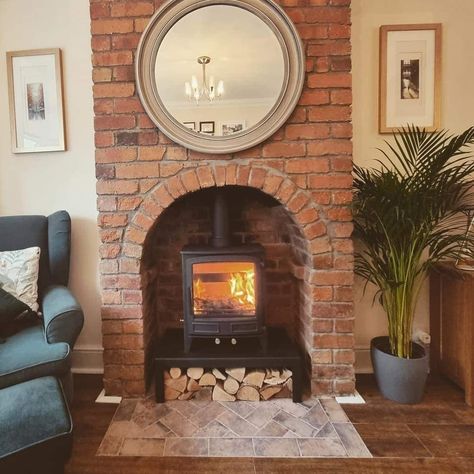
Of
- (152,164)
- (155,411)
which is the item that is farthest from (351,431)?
(152,164)

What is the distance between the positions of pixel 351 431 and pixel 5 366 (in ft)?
5.14

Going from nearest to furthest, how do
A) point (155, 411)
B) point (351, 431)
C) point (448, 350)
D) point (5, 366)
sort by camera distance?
1. point (5, 366)
2. point (351, 431)
3. point (155, 411)
4. point (448, 350)

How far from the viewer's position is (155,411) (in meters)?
1.73

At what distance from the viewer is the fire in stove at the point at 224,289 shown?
186 cm

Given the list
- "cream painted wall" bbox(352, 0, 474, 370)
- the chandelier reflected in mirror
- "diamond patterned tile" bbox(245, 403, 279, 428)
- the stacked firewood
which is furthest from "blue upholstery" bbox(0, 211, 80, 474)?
"cream painted wall" bbox(352, 0, 474, 370)

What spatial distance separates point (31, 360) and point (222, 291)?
0.95 m

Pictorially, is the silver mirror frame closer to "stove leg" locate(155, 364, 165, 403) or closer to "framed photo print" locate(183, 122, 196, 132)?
"framed photo print" locate(183, 122, 196, 132)

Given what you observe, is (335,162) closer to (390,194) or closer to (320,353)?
(390,194)

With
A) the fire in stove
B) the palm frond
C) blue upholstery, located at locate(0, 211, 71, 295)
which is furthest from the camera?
blue upholstery, located at locate(0, 211, 71, 295)

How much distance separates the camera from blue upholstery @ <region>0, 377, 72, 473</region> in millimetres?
1052

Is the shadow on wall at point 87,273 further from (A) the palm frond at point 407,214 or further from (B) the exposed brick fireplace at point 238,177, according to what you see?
(A) the palm frond at point 407,214

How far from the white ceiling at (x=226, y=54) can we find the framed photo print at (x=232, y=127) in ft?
0.43

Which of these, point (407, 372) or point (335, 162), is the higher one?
point (335, 162)

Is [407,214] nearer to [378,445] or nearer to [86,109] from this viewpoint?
[378,445]
